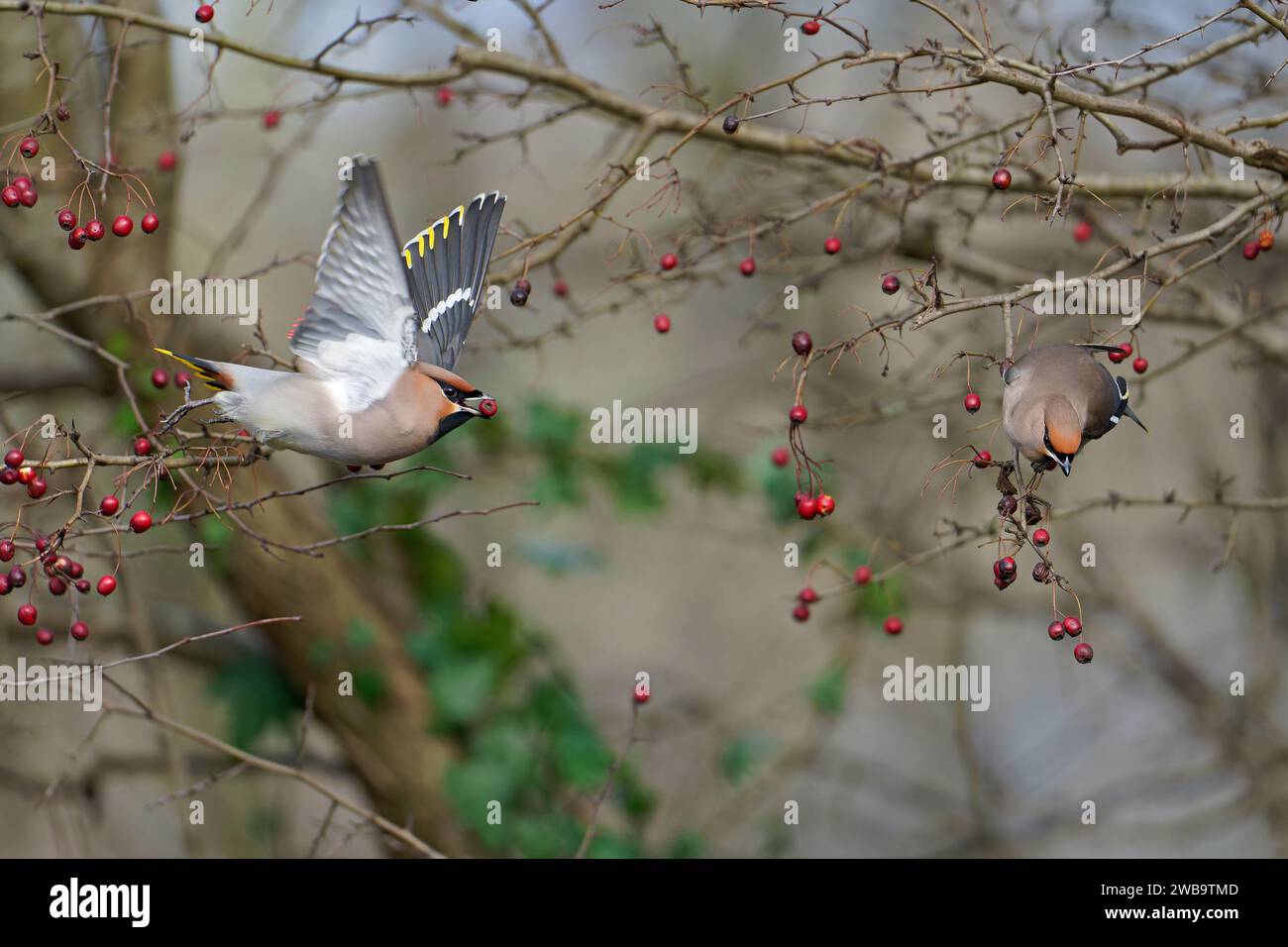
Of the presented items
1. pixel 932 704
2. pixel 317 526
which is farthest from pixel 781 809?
pixel 317 526

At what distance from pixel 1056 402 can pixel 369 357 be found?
1.26 meters

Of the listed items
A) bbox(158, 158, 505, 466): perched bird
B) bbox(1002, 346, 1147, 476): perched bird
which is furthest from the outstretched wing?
bbox(1002, 346, 1147, 476): perched bird

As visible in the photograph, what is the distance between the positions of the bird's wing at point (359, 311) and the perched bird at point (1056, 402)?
1.11 meters

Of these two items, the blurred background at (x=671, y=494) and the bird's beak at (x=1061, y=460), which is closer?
the bird's beak at (x=1061, y=460)

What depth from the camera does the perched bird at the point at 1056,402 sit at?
91.6 inches

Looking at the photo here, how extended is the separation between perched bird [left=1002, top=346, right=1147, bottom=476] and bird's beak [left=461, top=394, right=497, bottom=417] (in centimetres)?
89

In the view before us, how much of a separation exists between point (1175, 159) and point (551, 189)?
14.1ft

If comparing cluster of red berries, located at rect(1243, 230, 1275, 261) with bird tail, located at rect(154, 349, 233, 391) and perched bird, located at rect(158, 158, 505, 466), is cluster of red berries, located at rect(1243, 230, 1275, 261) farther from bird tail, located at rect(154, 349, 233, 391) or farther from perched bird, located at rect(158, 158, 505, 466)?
bird tail, located at rect(154, 349, 233, 391)

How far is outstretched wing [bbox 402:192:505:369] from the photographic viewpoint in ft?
8.79

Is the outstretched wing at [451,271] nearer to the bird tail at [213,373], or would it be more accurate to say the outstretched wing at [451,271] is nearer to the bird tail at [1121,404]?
the bird tail at [213,373]

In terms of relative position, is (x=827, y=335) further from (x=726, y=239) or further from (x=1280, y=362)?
(x=726, y=239)

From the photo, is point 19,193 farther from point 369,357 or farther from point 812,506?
point 812,506

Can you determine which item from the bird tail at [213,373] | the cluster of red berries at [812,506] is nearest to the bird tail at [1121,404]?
the cluster of red berries at [812,506]

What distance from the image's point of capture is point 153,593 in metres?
6.43
